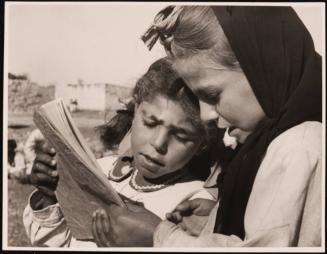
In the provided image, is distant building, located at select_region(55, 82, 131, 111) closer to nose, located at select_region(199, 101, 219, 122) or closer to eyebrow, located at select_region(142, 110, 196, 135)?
eyebrow, located at select_region(142, 110, 196, 135)

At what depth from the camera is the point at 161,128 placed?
3.55 m

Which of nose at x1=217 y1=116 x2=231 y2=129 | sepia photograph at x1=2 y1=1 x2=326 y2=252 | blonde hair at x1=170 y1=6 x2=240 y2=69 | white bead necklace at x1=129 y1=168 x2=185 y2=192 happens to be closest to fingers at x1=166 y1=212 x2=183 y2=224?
sepia photograph at x1=2 y1=1 x2=326 y2=252

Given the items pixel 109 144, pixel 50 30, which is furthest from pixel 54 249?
pixel 50 30

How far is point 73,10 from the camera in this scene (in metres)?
3.61

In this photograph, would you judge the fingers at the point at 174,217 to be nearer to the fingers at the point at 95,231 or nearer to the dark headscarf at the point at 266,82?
the dark headscarf at the point at 266,82

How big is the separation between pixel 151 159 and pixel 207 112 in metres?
0.39

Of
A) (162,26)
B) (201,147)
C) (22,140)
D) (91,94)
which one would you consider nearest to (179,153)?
(201,147)

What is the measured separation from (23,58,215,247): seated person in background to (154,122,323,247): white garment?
195 millimetres

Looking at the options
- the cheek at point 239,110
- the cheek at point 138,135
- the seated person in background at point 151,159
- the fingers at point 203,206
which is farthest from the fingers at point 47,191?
the cheek at point 239,110

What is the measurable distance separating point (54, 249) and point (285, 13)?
1.77 meters

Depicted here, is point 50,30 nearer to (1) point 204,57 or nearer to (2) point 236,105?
(1) point 204,57

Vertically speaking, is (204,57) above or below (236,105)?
above

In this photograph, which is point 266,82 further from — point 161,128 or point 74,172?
point 74,172

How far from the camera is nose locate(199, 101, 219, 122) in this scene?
3555 millimetres
